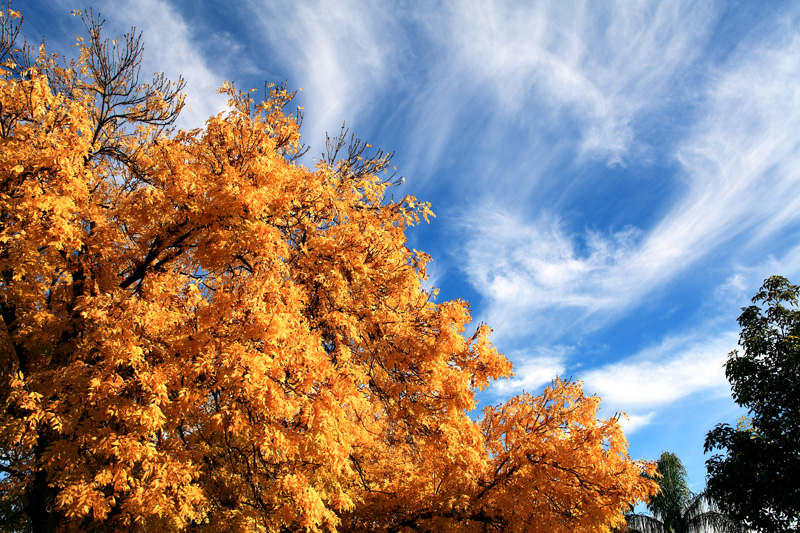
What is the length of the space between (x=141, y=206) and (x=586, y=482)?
926cm

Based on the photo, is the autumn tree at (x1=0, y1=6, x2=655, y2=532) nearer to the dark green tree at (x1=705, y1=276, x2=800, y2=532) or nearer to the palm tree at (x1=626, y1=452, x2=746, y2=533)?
the dark green tree at (x1=705, y1=276, x2=800, y2=532)

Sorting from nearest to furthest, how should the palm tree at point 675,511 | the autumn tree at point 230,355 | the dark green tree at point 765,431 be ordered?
the autumn tree at point 230,355 < the dark green tree at point 765,431 < the palm tree at point 675,511

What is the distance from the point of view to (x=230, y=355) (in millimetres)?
6523

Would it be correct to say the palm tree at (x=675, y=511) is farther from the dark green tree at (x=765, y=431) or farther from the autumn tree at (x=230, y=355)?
the autumn tree at (x=230, y=355)

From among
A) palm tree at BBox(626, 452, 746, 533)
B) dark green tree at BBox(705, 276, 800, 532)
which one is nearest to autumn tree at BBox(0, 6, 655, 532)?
dark green tree at BBox(705, 276, 800, 532)

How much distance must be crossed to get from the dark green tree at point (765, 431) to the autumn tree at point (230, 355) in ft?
21.2

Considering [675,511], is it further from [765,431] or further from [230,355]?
[230,355]

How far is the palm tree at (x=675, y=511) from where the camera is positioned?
17375 mm

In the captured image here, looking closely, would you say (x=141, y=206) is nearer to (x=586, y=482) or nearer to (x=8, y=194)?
(x=8, y=194)

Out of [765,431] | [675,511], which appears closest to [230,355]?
[765,431]

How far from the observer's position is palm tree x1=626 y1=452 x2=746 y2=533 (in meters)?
17.4

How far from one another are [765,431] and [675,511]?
22.6ft

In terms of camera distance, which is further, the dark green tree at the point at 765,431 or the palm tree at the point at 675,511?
the palm tree at the point at 675,511

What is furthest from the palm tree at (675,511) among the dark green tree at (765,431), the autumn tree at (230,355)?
the autumn tree at (230,355)
